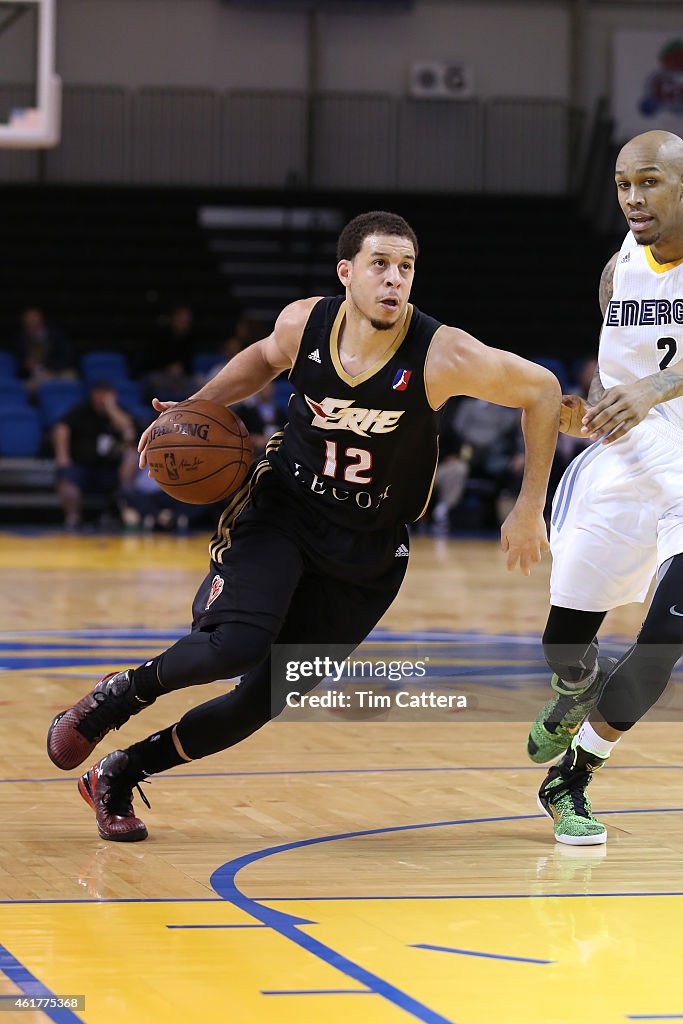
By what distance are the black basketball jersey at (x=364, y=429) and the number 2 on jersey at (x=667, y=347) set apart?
70 centimetres

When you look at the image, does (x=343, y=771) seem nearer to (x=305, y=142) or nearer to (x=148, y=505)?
(x=148, y=505)

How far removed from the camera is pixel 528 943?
135 inches

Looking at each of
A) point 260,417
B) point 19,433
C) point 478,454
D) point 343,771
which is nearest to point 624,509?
point 343,771

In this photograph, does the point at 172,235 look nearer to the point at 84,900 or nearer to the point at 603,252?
the point at 603,252

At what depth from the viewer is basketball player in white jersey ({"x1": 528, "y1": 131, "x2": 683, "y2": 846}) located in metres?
4.50

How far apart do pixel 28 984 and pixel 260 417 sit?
12.0 m

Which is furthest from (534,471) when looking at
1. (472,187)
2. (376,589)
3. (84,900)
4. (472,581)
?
(472,187)

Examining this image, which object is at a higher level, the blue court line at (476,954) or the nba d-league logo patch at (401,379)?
the nba d-league logo patch at (401,379)

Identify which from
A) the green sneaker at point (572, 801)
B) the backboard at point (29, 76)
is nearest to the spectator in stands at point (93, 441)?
the backboard at point (29, 76)

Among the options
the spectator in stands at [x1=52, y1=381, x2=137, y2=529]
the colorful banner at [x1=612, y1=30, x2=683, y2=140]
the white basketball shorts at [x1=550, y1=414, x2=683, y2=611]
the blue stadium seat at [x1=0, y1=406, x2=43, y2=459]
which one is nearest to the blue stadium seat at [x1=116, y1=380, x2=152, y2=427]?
the spectator in stands at [x1=52, y1=381, x2=137, y2=529]

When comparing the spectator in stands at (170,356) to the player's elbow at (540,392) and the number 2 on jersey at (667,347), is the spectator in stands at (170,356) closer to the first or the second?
the number 2 on jersey at (667,347)

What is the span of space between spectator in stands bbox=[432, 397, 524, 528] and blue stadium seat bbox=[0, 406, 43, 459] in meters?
A: 4.33

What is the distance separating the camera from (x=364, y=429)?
4496mm

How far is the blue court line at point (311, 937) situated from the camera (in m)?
3.02
